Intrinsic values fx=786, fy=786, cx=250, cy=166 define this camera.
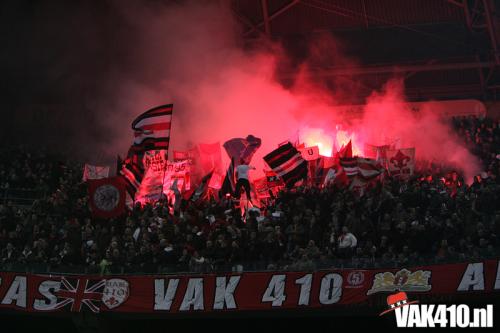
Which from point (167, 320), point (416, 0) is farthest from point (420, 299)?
point (416, 0)

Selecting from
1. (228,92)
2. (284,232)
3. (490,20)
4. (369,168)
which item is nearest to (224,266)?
(284,232)

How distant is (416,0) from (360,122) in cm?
368

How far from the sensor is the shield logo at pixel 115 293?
1286cm

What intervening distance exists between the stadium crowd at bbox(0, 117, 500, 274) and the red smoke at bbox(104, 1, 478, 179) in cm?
543

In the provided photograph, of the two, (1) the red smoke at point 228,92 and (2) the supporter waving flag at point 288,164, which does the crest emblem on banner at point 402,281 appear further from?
(1) the red smoke at point 228,92

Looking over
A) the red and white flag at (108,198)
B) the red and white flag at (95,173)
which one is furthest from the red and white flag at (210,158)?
the red and white flag at (108,198)

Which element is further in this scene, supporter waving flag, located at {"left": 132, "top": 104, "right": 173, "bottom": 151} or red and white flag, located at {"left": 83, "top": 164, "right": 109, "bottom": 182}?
red and white flag, located at {"left": 83, "top": 164, "right": 109, "bottom": 182}

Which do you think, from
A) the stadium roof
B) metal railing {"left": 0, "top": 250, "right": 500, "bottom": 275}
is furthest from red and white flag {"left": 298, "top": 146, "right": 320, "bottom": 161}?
the stadium roof

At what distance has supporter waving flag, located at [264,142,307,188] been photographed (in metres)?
15.3

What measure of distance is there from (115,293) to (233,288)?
2.03 metres

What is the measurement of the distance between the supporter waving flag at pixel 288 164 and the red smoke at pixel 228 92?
4.82 m

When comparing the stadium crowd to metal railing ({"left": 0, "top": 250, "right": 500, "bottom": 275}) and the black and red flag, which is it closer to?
metal railing ({"left": 0, "top": 250, "right": 500, "bottom": 275})

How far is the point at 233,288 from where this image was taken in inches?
486

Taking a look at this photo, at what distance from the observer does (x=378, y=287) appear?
11.6 m
